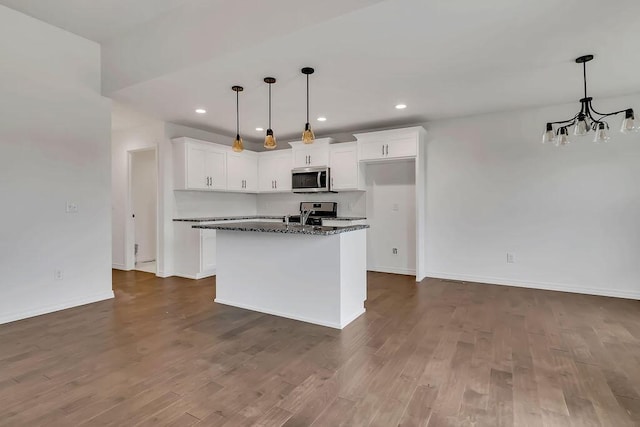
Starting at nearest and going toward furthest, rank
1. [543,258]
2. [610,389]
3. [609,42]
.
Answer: [610,389] → [609,42] → [543,258]

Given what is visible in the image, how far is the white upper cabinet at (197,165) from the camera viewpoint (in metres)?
5.13

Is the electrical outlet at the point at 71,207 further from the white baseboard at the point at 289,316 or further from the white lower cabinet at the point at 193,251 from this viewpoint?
the white baseboard at the point at 289,316

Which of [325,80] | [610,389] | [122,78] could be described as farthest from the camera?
[122,78]

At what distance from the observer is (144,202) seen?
6.38m

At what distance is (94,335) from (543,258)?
518cm

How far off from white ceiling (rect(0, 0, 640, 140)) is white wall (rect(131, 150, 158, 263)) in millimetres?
2224

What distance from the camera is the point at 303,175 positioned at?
582cm

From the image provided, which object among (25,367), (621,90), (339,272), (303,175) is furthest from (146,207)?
(621,90)

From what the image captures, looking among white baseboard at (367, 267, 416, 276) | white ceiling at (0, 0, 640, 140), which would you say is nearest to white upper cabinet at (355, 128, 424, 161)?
white ceiling at (0, 0, 640, 140)

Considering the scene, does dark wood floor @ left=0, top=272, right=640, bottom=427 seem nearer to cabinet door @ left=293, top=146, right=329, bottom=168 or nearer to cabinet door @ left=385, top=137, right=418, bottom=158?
cabinet door @ left=385, top=137, right=418, bottom=158

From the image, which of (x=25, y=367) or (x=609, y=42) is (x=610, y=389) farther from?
(x=25, y=367)

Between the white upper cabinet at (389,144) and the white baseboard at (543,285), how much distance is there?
6.20 ft

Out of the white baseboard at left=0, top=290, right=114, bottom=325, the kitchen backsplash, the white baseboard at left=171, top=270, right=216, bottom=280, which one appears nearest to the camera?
the white baseboard at left=0, top=290, right=114, bottom=325

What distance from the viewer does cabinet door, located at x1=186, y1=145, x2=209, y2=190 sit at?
516 centimetres
